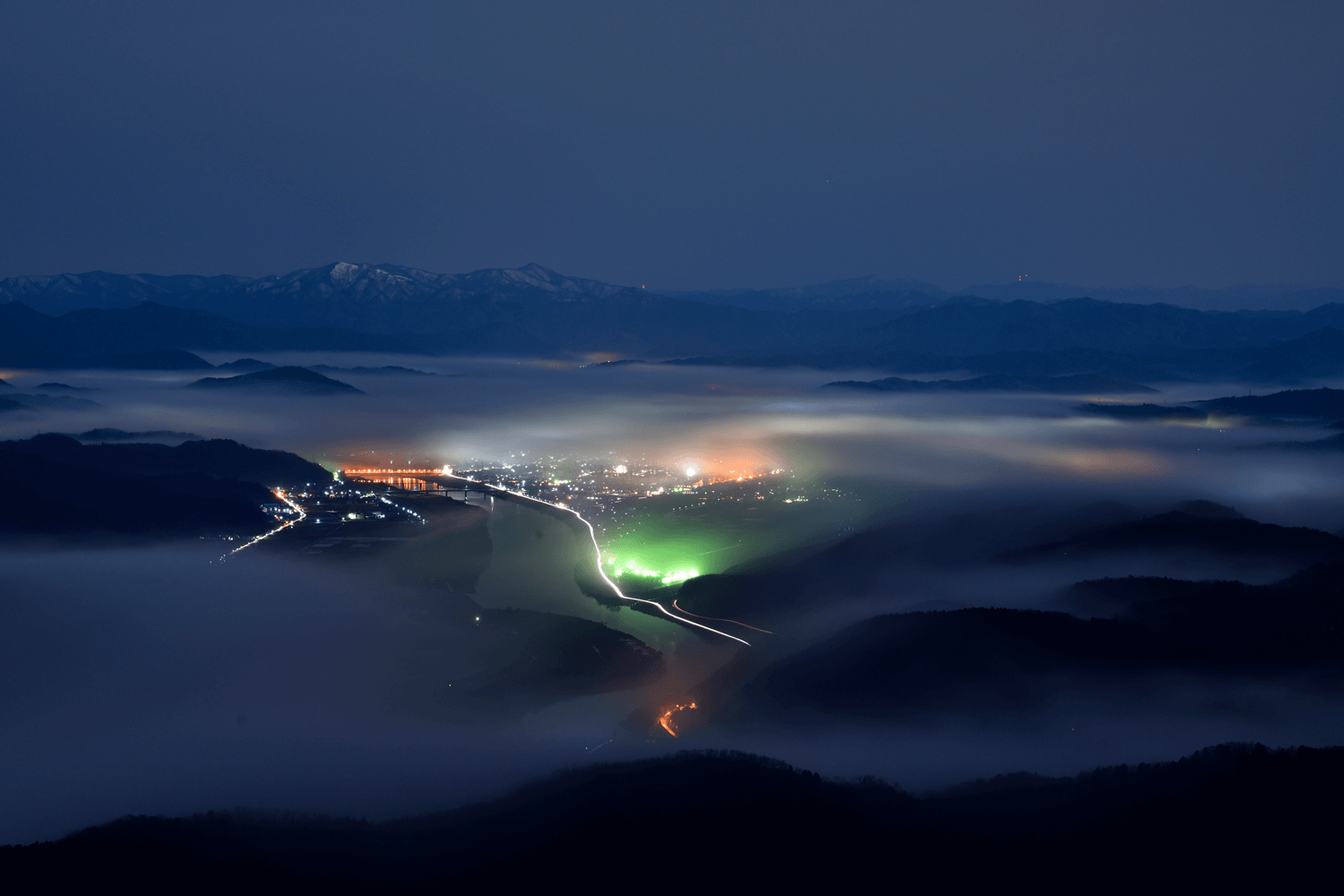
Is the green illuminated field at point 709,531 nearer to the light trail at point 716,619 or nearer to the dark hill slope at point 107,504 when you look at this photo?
the light trail at point 716,619

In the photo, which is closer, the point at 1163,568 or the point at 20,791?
the point at 20,791

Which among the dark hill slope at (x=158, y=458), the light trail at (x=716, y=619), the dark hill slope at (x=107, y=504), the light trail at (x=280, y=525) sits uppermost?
the dark hill slope at (x=158, y=458)

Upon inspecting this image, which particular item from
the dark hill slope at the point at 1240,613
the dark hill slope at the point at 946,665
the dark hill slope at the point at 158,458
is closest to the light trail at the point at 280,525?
the dark hill slope at the point at 158,458

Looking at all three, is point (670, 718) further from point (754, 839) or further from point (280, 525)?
point (280, 525)

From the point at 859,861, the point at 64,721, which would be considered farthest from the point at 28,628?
the point at 859,861

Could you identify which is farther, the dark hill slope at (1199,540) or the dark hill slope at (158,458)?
the dark hill slope at (158,458)

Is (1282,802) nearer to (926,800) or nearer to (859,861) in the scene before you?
(926,800)

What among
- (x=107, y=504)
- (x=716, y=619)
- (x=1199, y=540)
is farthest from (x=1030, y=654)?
(x=107, y=504)

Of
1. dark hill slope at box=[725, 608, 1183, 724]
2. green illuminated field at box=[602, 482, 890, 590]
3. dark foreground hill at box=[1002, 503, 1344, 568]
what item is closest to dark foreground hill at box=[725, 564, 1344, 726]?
dark hill slope at box=[725, 608, 1183, 724]
